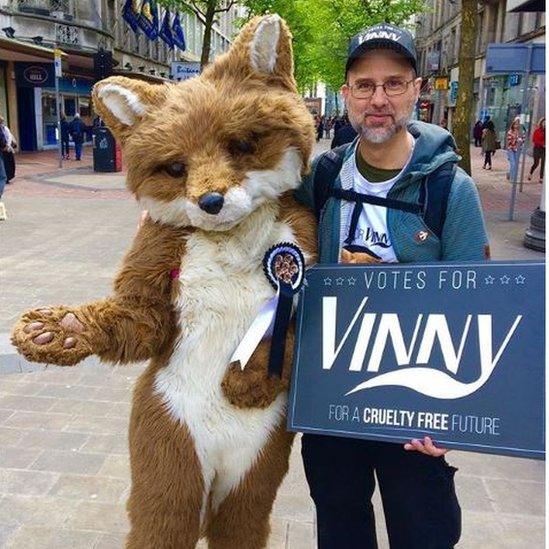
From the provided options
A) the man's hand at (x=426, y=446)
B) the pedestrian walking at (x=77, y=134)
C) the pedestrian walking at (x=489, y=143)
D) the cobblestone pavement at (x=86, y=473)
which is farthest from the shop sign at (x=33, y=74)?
the man's hand at (x=426, y=446)

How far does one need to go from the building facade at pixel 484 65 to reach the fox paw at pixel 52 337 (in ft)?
31.1

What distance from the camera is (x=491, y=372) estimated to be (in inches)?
68.0

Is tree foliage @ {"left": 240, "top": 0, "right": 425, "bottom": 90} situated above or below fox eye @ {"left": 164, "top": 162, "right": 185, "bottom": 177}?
above

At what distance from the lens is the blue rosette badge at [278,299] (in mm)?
1890

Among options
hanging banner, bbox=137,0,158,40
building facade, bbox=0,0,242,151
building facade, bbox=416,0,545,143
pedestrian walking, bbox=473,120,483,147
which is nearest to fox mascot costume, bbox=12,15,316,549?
building facade, bbox=416,0,545,143

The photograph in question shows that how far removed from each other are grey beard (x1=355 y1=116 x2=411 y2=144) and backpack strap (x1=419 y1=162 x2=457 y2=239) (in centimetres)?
17

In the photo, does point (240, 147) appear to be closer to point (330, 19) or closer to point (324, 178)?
point (324, 178)

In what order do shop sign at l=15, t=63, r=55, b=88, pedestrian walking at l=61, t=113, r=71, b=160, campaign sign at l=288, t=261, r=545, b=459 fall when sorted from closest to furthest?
campaign sign at l=288, t=261, r=545, b=459 → pedestrian walking at l=61, t=113, r=71, b=160 → shop sign at l=15, t=63, r=55, b=88

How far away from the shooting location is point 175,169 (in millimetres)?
1816

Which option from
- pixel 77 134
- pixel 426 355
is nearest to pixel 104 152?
pixel 77 134

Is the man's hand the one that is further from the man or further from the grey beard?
the grey beard

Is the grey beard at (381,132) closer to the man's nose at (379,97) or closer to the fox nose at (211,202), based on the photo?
the man's nose at (379,97)

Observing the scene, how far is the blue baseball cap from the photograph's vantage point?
6.27 ft

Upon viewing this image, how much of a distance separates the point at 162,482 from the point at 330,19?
1371 inches
